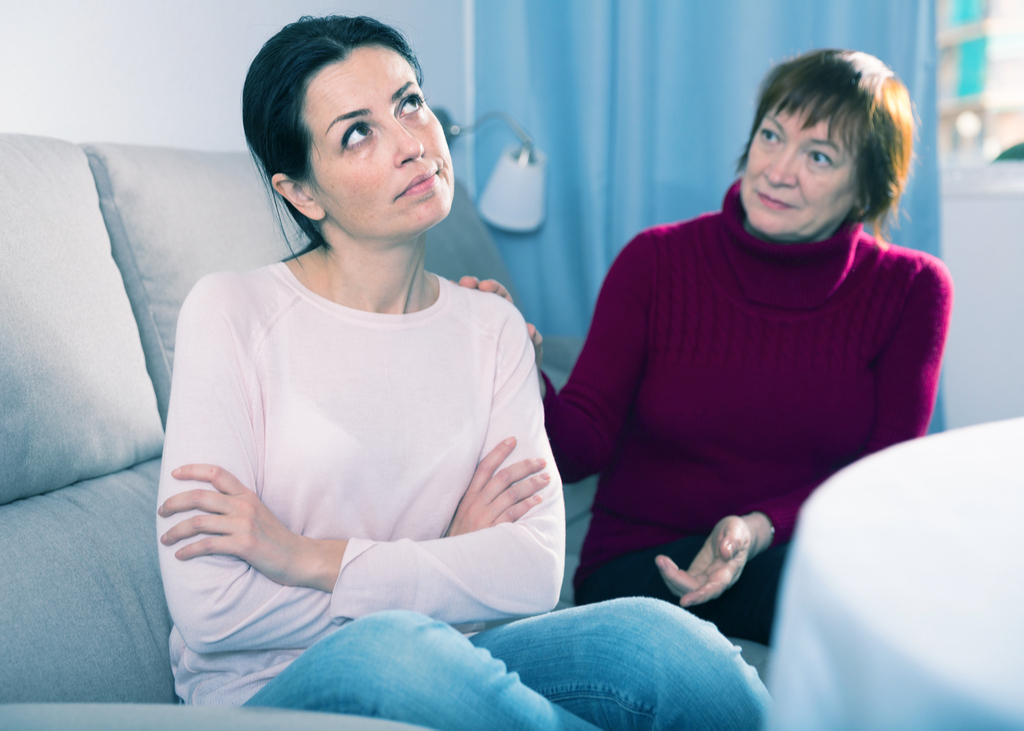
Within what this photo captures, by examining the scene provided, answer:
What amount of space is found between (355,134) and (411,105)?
0.09 metres

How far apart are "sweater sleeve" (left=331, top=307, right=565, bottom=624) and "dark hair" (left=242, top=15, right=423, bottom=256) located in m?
0.41

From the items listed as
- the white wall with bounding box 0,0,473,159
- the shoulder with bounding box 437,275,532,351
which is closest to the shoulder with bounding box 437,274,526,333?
the shoulder with bounding box 437,275,532,351

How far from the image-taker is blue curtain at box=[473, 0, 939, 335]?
1906 mm

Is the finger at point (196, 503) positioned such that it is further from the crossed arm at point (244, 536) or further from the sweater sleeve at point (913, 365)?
the sweater sleeve at point (913, 365)

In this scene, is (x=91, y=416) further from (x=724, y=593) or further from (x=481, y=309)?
(x=724, y=593)

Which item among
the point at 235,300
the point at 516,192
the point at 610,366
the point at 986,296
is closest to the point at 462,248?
the point at 516,192

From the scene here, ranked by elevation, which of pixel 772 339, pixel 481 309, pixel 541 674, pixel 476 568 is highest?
pixel 481 309

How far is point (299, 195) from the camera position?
0.98 meters

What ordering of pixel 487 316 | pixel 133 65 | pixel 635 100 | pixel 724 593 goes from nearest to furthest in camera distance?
pixel 487 316 → pixel 724 593 → pixel 133 65 → pixel 635 100

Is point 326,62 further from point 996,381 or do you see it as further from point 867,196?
point 996,381

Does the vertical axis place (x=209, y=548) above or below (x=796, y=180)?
below

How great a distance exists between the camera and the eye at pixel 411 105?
3.15ft

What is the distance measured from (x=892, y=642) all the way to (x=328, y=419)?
0.66 m

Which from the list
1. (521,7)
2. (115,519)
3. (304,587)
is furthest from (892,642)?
(521,7)
